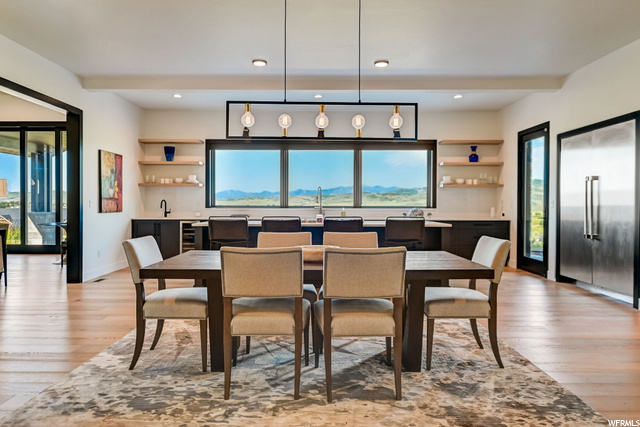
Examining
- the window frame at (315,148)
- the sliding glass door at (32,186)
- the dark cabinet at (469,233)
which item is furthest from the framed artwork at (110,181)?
the dark cabinet at (469,233)

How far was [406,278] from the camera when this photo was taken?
2508 mm

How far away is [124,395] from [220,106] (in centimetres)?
564

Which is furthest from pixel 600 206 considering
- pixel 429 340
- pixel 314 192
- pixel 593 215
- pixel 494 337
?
pixel 314 192

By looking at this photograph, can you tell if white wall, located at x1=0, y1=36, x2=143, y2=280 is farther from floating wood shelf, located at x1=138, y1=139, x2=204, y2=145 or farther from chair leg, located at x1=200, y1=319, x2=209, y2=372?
chair leg, located at x1=200, y1=319, x2=209, y2=372

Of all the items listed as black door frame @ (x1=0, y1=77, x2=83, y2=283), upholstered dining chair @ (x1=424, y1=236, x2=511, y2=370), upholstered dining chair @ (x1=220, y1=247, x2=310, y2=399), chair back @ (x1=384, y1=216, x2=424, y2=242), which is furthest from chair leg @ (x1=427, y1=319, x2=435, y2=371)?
black door frame @ (x1=0, y1=77, x2=83, y2=283)

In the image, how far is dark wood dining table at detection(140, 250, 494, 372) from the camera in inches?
97.8

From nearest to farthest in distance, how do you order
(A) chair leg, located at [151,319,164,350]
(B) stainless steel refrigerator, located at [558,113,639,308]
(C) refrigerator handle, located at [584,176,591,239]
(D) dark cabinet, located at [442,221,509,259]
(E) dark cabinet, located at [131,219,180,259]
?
1. (A) chair leg, located at [151,319,164,350]
2. (B) stainless steel refrigerator, located at [558,113,639,308]
3. (C) refrigerator handle, located at [584,176,591,239]
4. (E) dark cabinet, located at [131,219,180,259]
5. (D) dark cabinet, located at [442,221,509,259]

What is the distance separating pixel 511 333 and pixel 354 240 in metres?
1.50

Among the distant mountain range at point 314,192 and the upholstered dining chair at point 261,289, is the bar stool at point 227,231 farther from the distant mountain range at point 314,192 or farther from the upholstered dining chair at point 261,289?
the distant mountain range at point 314,192

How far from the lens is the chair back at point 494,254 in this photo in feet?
8.80

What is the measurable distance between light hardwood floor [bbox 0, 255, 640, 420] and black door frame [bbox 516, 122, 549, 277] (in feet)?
2.02

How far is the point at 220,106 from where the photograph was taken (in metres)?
7.08

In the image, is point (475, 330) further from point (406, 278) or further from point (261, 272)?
point (261, 272)

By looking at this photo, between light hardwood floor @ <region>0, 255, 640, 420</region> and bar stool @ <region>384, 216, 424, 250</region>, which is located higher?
bar stool @ <region>384, 216, 424, 250</region>
